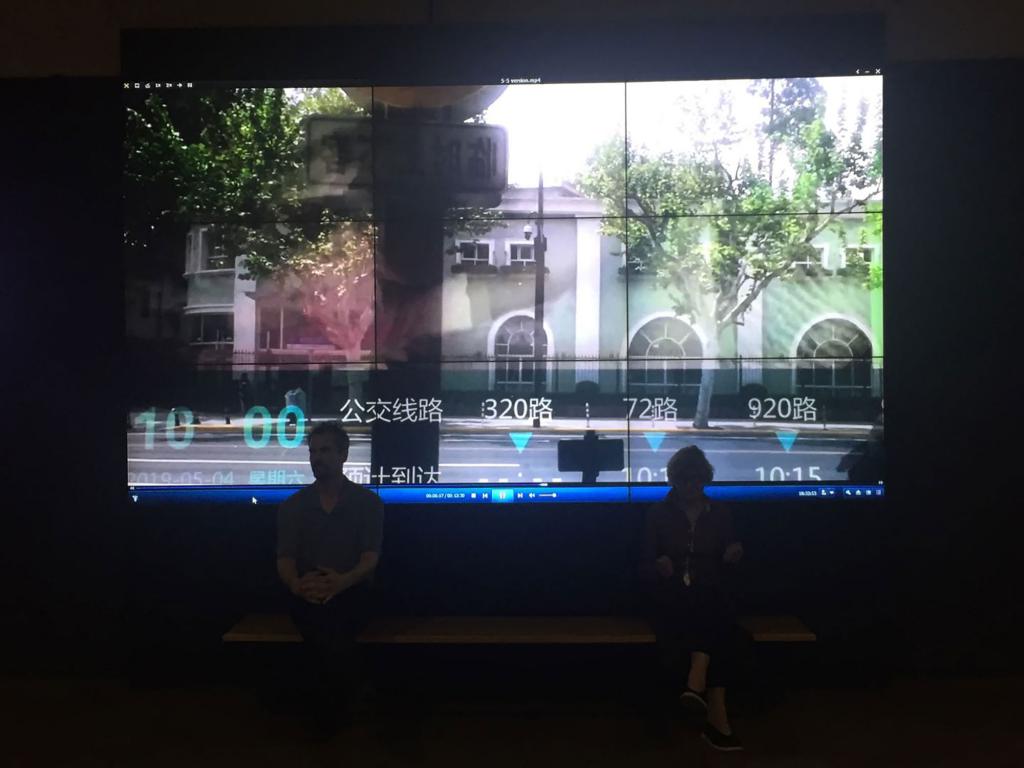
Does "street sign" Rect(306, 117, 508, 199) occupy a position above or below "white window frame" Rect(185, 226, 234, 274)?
above

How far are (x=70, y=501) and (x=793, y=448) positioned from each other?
12.4 ft

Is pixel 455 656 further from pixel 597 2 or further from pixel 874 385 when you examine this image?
pixel 597 2

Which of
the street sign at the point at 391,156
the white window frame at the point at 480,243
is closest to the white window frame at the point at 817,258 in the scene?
the white window frame at the point at 480,243

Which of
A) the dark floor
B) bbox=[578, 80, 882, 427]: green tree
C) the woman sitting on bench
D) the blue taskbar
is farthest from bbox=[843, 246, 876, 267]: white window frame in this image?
the dark floor

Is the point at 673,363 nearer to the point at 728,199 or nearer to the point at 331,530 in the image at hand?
the point at 728,199

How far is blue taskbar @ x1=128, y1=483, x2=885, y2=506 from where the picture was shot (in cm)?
413

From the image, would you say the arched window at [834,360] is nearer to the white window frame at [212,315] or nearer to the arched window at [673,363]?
the arched window at [673,363]

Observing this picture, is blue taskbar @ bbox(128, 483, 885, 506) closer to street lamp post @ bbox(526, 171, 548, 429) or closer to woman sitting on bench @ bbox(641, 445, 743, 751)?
woman sitting on bench @ bbox(641, 445, 743, 751)

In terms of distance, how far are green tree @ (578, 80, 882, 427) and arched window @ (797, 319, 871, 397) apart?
0.34m

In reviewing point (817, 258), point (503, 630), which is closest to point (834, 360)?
point (817, 258)

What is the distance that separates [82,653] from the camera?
4.36 metres

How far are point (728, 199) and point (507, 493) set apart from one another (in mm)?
1853

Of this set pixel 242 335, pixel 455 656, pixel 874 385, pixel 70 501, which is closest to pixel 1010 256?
pixel 874 385

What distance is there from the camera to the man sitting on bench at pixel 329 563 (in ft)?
11.7
